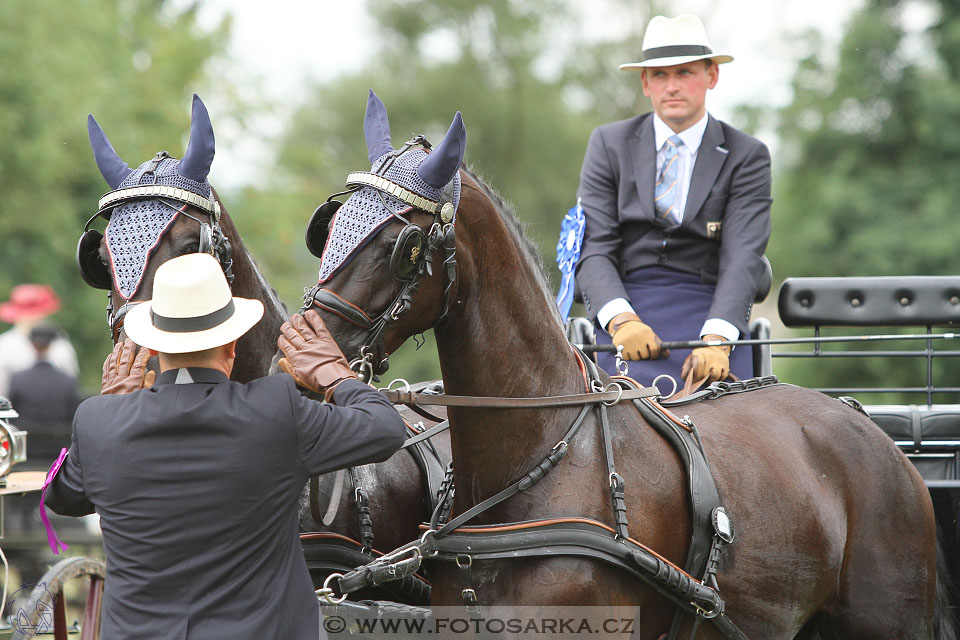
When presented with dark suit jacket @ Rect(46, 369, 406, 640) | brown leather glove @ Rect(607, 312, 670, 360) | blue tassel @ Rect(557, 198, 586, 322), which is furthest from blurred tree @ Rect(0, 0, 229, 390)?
dark suit jacket @ Rect(46, 369, 406, 640)

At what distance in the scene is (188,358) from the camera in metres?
2.63

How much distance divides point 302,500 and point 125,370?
947mm

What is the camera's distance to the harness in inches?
117

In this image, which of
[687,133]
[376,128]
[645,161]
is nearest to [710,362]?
[645,161]

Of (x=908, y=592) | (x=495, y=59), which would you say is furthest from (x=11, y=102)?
(x=495, y=59)

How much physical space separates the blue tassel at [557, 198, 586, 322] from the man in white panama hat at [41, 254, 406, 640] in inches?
76.9

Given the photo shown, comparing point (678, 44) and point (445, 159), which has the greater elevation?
point (678, 44)

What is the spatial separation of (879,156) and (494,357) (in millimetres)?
14810

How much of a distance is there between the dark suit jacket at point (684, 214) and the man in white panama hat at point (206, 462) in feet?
6.08

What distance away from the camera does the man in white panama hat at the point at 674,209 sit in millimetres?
4310

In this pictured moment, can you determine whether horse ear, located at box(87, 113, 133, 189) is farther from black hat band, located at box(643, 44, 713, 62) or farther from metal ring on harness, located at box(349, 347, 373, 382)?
black hat band, located at box(643, 44, 713, 62)

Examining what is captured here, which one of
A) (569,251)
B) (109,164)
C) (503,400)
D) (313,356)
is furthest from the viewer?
(569,251)

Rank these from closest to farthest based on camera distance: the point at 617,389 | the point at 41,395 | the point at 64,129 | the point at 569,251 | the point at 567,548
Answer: the point at 567,548 < the point at 617,389 < the point at 569,251 < the point at 41,395 < the point at 64,129

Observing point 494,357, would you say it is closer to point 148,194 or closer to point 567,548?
point 567,548
